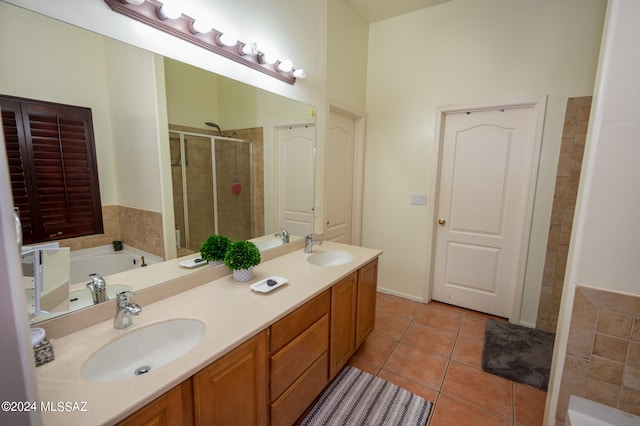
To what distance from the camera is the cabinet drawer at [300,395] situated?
136 centimetres

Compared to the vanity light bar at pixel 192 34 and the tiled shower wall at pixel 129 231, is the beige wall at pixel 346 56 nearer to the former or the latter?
the vanity light bar at pixel 192 34

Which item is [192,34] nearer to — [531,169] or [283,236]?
[283,236]

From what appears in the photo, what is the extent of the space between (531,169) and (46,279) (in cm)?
329

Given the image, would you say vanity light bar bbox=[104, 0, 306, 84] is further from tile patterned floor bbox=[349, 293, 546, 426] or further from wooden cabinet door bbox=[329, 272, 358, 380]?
tile patterned floor bbox=[349, 293, 546, 426]

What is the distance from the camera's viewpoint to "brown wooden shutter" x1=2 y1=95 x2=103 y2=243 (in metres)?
1.02

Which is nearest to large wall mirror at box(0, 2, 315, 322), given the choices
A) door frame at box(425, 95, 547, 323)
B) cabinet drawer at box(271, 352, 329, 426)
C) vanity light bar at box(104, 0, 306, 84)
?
vanity light bar at box(104, 0, 306, 84)

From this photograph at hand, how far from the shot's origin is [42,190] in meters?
1.06

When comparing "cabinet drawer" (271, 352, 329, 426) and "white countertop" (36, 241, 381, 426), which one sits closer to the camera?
"white countertop" (36, 241, 381, 426)

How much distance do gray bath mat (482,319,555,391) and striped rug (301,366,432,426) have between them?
76cm

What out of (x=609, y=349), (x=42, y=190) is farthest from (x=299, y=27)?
(x=609, y=349)

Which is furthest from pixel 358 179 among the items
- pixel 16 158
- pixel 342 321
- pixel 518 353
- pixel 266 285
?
pixel 16 158

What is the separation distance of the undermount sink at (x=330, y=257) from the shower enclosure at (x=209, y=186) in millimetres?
596

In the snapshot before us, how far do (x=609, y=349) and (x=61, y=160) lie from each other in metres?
2.31

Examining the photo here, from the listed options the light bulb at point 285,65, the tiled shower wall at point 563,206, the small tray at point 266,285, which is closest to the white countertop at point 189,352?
the small tray at point 266,285
